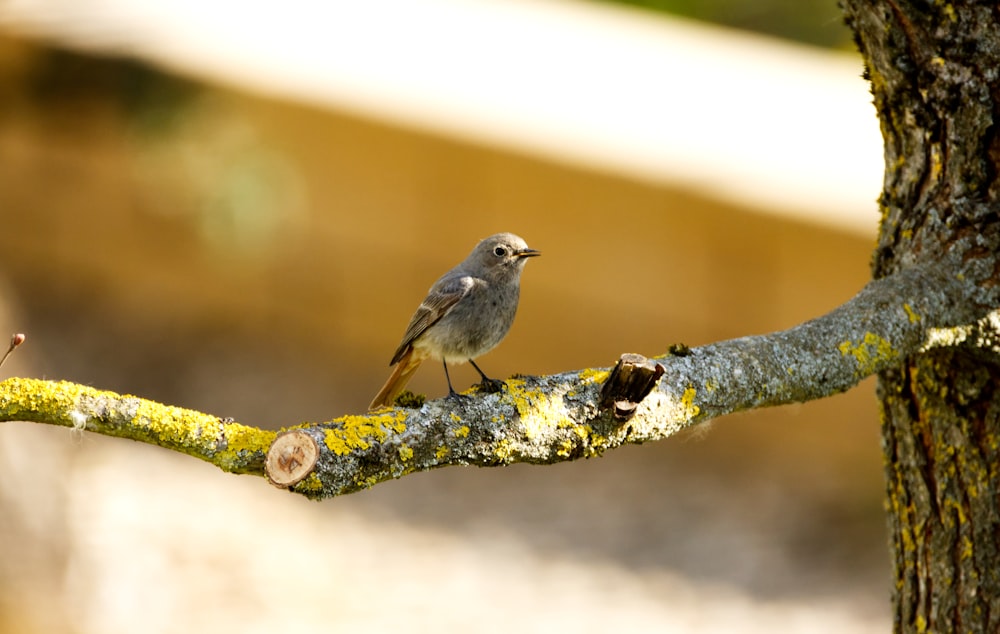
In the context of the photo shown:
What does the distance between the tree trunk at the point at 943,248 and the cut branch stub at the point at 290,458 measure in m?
Result: 1.87

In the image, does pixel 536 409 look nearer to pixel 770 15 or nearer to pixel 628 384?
pixel 628 384

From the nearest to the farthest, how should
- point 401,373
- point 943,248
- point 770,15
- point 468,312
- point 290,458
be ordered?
point 290,458, point 943,248, point 468,312, point 401,373, point 770,15

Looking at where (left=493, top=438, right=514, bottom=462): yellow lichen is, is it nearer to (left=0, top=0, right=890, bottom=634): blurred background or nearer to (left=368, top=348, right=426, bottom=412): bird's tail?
(left=368, top=348, right=426, bottom=412): bird's tail

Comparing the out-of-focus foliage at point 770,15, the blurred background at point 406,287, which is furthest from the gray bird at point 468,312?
the out-of-focus foliage at point 770,15

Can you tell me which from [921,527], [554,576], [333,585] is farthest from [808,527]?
[921,527]

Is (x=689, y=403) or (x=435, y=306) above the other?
(x=435, y=306)

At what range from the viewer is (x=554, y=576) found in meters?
7.35

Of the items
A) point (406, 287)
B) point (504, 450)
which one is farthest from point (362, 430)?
point (406, 287)

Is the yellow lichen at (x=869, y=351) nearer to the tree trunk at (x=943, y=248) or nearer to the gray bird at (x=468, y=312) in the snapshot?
the tree trunk at (x=943, y=248)

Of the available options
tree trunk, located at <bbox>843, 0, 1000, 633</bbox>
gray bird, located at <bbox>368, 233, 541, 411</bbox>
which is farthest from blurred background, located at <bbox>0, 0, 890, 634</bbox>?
tree trunk, located at <bbox>843, 0, 1000, 633</bbox>

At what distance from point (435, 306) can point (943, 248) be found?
1.64 m

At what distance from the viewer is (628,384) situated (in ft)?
9.00

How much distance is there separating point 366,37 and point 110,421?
8.73 m

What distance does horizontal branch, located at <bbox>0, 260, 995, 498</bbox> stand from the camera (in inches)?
91.4
